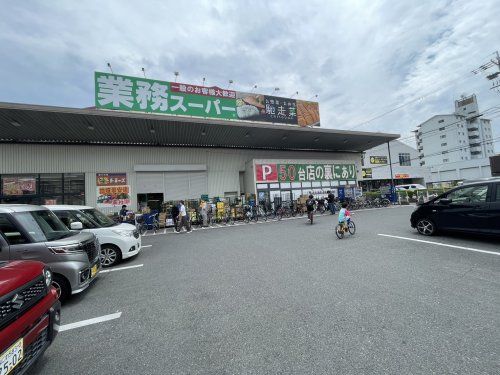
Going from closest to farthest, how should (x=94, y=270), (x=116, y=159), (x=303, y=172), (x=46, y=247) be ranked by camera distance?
(x=46, y=247), (x=94, y=270), (x=116, y=159), (x=303, y=172)

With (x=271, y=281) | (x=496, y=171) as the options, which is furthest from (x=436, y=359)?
(x=496, y=171)

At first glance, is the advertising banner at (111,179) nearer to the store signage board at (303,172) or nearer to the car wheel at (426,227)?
the store signage board at (303,172)

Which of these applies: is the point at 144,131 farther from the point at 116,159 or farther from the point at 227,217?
the point at 227,217

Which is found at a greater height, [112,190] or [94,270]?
[112,190]

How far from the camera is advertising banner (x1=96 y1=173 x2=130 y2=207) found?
594 inches

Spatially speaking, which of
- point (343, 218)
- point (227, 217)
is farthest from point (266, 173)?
point (343, 218)

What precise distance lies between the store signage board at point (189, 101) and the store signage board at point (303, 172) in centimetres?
368

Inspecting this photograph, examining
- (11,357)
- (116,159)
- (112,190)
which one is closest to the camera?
(11,357)

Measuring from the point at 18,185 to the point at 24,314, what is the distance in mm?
17083

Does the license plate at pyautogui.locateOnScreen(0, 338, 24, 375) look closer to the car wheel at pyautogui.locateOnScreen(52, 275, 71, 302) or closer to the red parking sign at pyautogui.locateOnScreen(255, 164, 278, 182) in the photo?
the car wheel at pyautogui.locateOnScreen(52, 275, 71, 302)

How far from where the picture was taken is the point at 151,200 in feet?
53.7

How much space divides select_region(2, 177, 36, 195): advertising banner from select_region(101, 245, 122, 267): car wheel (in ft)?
41.3

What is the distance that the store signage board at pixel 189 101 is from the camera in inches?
546

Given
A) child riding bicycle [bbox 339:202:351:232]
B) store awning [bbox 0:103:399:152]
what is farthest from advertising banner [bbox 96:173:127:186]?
child riding bicycle [bbox 339:202:351:232]
